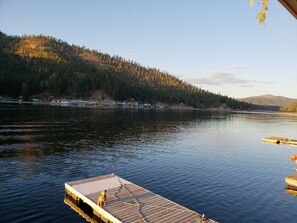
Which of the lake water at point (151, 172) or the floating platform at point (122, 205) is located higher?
the floating platform at point (122, 205)

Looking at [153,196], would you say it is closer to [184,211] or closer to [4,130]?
[184,211]

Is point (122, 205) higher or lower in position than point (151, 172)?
higher

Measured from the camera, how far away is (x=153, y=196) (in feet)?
92.4

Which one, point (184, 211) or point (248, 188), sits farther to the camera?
point (248, 188)

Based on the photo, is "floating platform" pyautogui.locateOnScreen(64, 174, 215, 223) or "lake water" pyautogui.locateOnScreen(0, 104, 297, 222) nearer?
"floating platform" pyautogui.locateOnScreen(64, 174, 215, 223)

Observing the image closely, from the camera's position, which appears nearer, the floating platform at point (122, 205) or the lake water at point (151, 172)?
the floating platform at point (122, 205)

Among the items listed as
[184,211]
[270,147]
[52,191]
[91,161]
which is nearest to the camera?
[184,211]

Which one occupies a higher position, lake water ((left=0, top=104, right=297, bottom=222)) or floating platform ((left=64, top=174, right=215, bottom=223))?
floating platform ((left=64, top=174, right=215, bottom=223))

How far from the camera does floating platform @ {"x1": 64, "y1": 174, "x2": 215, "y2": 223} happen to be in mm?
23062

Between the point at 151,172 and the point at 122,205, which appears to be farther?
the point at 151,172

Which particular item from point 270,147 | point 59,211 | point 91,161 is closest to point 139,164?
point 91,161

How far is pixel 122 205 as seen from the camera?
25641mm

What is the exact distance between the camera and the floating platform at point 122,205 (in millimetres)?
23062

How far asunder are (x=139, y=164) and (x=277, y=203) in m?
23.1
